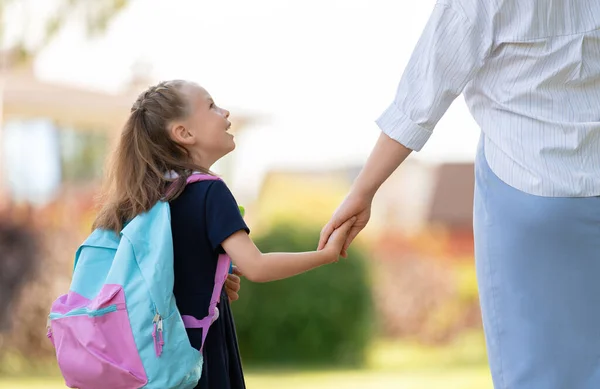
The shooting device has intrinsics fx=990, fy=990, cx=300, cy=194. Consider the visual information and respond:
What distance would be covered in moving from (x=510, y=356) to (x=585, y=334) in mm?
170

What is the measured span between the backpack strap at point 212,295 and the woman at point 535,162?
0.62 metres

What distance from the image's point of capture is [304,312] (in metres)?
9.41

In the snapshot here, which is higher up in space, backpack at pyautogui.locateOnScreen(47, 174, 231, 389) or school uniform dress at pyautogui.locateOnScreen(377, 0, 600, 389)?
school uniform dress at pyautogui.locateOnScreen(377, 0, 600, 389)

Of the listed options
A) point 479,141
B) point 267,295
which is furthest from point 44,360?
point 479,141

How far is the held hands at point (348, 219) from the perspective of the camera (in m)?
2.44

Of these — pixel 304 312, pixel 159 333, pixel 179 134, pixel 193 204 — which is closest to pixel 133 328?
pixel 159 333

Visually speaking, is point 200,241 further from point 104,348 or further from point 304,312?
point 304,312

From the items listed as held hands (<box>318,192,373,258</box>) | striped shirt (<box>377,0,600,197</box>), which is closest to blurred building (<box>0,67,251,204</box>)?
held hands (<box>318,192,373,258</box>)

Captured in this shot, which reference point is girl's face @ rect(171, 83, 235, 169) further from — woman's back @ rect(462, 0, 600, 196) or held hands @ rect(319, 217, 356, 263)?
woman's back @ rect(462, 0, 600, 196)

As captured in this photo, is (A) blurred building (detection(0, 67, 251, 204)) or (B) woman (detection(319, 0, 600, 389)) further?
(A) blurred building (detection(0, 67, 251, 204))

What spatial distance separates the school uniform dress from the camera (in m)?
2.02

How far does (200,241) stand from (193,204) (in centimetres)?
9

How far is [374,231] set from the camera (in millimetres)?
12812

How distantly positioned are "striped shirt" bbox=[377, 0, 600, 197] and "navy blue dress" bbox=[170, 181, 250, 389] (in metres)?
0.59
